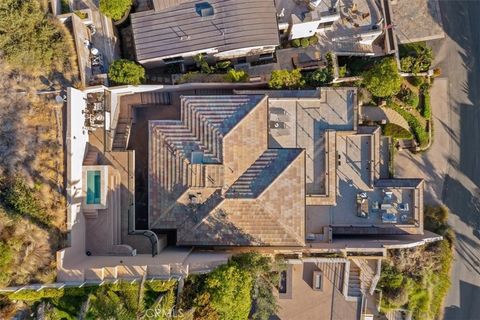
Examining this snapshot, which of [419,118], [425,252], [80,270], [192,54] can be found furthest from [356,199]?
[80,270]

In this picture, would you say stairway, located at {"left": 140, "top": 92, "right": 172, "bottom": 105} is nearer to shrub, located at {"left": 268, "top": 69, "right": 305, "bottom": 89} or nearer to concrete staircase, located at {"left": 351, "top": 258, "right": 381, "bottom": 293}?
shrub, located at {"left": 268, "top": 69, "right": 305, "bottom": 89}

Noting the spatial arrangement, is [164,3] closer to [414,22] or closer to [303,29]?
[303,29]

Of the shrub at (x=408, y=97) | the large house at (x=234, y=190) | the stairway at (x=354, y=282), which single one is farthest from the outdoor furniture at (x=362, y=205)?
the shrub at (x=408, y=97)

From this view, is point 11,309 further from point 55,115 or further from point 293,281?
point 293,281

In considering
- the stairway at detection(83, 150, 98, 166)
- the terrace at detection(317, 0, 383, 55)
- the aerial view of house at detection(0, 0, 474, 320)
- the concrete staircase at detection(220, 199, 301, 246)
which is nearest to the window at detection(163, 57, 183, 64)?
the aerial view of house at detection(0, 0, 474, 320)

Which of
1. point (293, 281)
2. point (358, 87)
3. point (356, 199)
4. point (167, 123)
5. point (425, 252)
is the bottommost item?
point (293, 281)

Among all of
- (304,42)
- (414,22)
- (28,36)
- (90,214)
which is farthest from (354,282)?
(28,36)

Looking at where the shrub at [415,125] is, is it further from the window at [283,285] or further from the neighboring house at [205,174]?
the window at [283,285]
